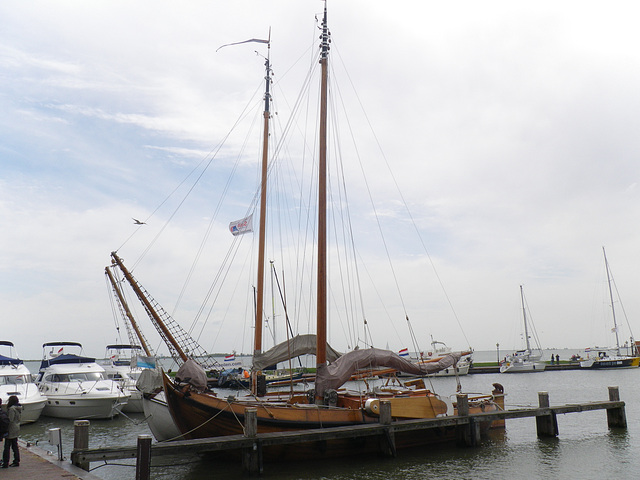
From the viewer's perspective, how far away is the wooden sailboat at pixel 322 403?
1847 cm

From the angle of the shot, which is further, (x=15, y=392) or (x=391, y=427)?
(x=15, y=392)

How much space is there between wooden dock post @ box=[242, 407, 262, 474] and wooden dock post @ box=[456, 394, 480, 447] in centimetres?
918

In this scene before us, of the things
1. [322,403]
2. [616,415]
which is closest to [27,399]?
[322,403]

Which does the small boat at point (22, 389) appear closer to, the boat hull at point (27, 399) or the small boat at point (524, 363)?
the boat hull at point (27, 399)

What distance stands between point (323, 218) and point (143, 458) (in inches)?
488

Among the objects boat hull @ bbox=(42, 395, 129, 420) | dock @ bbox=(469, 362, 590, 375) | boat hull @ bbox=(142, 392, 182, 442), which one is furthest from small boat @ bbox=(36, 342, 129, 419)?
dock @ bbox=(469, 362, 590, 375)

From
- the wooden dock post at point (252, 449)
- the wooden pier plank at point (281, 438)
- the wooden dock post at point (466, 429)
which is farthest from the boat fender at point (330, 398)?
the wooden dock post at point (466, 429)

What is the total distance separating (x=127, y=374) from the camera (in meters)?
44.2

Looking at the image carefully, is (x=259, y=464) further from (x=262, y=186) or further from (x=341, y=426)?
(x=262, y=186)

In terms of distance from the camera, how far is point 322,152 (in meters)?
→ 23.6

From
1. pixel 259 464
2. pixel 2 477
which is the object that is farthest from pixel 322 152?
pixel 2 477

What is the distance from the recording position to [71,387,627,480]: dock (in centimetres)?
1464

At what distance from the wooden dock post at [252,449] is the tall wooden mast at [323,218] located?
15.8 ft

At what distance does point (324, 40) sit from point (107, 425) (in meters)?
26.3
